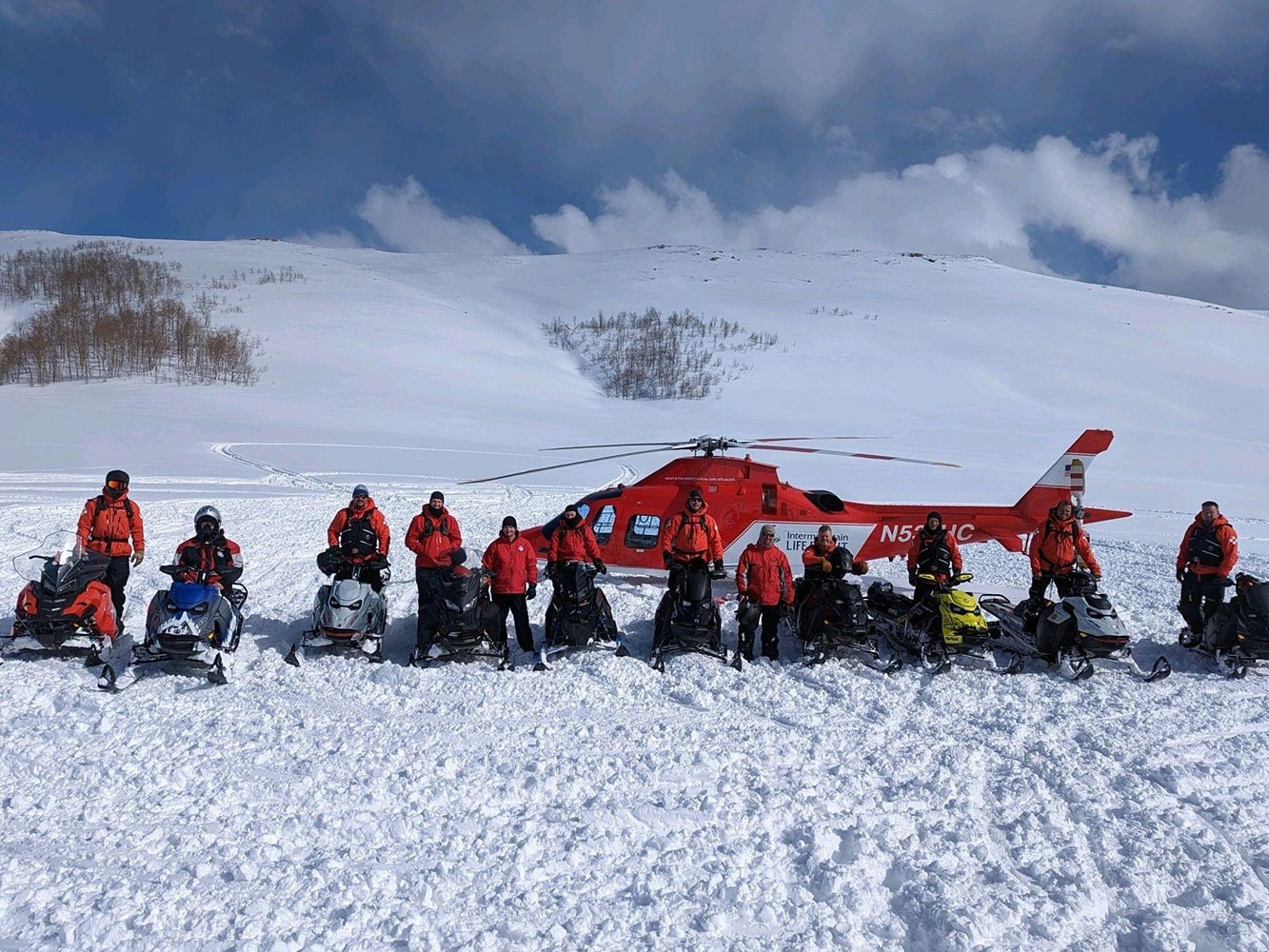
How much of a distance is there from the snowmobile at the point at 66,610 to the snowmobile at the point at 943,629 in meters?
7.42

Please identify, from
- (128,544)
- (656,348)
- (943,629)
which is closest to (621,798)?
(943,629)

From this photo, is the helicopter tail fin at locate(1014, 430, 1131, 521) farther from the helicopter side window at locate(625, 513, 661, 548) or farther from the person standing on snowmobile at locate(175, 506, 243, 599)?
the person standing on snowmobile at locate(175, 506, 243, 599)

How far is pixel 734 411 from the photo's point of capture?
48.6m

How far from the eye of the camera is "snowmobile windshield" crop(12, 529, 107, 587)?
6.64 metres

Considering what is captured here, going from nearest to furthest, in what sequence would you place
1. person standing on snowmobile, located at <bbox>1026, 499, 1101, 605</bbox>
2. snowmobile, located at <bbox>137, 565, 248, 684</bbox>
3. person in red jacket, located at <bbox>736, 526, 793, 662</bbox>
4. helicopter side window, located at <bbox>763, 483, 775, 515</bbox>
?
snowmobile, located at <bbox>137, 565, 248, 684</bbox>
person in red jacket, located at <bbox>736, 526, 793, 662</bbox>
person standing on snowmobile, located at <bbox>1026, 499, 1101, 605</bbox>
helicopter side window, located at <bbox>763, 483, 775, 515</bbox>

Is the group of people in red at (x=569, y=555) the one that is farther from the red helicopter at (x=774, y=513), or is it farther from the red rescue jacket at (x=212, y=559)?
the red helicopter at (x=774, y=513)

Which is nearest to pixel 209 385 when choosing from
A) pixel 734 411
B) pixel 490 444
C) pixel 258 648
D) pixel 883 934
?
pixel 490 444

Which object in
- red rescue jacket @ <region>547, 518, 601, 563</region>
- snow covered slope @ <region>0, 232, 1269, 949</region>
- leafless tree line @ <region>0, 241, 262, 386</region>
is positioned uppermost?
leafless tree line @ <region>0, 241, 262, 386</region>

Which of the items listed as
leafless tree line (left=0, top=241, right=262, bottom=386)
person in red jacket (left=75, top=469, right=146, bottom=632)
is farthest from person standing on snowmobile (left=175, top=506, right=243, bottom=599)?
leafless tree line (left=0, top=241, right=262, bottom=386)

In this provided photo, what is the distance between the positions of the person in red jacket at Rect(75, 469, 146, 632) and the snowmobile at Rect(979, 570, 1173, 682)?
8.76 m

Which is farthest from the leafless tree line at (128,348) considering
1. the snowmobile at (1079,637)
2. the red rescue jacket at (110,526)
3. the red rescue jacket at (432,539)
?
the snowmobile at (1079,637)

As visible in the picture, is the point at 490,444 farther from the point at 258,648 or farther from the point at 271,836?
the point at 271,836

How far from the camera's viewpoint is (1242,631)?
6.92 meters

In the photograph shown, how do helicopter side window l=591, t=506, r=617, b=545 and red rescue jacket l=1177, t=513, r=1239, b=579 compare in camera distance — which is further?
helicopter side window l=591, t=506, r=617, b=545
